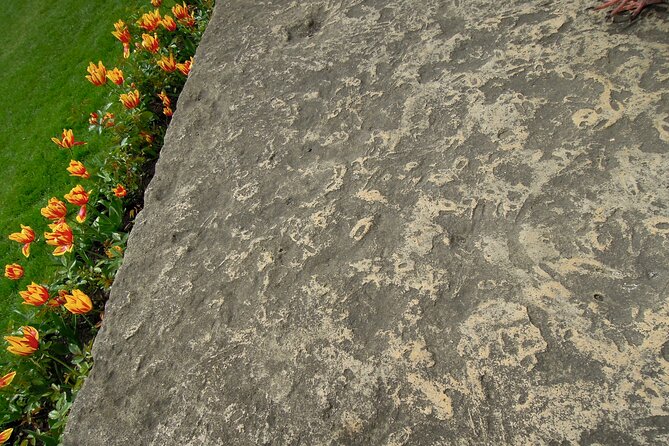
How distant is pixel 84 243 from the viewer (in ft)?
9.29

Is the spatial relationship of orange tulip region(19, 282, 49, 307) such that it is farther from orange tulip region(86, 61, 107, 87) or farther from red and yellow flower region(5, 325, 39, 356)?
orange tulip region(86, 61, 107, 87)

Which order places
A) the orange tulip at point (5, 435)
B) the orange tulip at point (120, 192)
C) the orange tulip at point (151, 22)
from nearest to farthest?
the orange tulip at point (5, 435) → the orange tulip at point (120, 192) → the orange tulip at point (151, 22)

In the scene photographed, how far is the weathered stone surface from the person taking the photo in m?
1.33

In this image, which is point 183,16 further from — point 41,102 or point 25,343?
point 41,102

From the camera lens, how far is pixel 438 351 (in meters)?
1.43

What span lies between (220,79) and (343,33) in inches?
24.6

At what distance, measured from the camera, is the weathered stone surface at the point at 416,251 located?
1329 mm

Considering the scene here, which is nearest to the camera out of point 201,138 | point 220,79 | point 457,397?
point 457,397

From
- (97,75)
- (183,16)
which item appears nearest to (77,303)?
(97,75)

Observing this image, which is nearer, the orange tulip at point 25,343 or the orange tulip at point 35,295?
the orange tulip at point 25,343

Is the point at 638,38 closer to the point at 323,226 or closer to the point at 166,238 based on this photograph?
the point at 323,226

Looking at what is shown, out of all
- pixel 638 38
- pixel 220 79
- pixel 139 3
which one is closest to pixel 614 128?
pixel 638 38

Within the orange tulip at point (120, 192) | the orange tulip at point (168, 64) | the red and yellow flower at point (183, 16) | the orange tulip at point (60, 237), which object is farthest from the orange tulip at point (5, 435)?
the red and yellow flower at point (183, 16)

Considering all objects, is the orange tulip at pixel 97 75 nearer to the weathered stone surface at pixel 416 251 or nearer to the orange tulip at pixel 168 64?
the orange tulip at pixel 168 64
